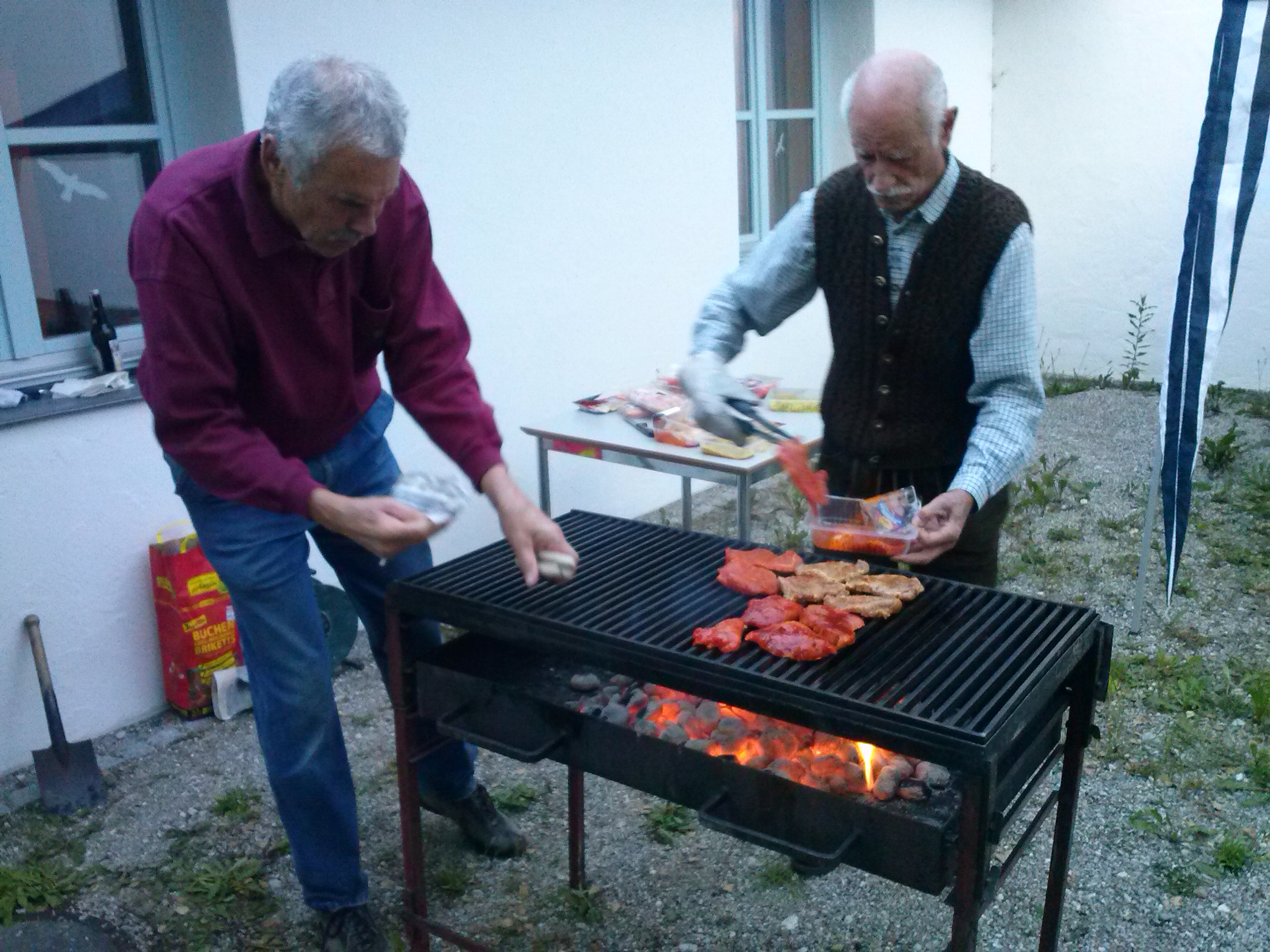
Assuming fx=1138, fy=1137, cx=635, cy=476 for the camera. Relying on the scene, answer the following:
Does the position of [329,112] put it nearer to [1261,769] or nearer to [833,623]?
[833,623]

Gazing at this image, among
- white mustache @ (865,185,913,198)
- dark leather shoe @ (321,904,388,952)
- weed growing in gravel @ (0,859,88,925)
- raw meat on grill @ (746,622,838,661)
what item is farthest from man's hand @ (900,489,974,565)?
A: weed growing in gravel @ (0,859,88,925)

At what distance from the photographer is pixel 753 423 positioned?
2521mm

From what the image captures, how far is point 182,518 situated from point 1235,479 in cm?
553

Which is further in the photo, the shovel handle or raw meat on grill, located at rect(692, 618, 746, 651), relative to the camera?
the shovel handle

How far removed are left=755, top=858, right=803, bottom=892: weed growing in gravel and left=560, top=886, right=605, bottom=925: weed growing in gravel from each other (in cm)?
45

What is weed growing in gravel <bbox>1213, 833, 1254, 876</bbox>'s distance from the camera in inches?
122

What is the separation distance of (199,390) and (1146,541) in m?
3.59

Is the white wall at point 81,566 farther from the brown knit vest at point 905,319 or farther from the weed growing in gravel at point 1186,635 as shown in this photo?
the weed growing in gravel at point 1186,635

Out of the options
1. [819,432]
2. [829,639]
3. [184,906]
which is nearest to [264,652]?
[184,906]

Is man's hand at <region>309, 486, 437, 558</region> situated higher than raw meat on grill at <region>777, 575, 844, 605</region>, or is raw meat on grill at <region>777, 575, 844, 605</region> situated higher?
man's hand at <region>309, 486, 437, 558</region>

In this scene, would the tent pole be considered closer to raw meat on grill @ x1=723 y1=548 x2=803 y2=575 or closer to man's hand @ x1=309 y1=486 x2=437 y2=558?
raw meat on grill @ x1=723 y1=548 x2=803 y2=575

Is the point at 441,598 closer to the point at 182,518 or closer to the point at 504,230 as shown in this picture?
the point at 182,518

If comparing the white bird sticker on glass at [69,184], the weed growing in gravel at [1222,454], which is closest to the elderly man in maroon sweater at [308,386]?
the white bird sticker on glass at [69,184]

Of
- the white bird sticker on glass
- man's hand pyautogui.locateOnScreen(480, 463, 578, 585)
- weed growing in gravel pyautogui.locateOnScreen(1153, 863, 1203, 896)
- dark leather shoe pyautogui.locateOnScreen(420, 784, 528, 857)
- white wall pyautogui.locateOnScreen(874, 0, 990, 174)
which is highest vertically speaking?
white wall pyautogui.locateOnScreen(874, 0, 990, 174)
